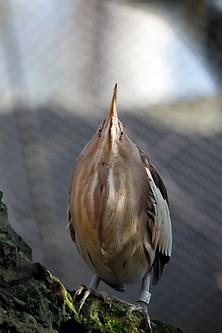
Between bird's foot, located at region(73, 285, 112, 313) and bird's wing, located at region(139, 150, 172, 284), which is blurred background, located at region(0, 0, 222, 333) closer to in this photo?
bird's wing, located at region(139, 150, 172, 284)

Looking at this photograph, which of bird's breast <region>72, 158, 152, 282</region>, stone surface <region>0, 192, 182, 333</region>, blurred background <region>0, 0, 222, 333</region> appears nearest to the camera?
stone surface <region>0, 192, 182, 333</region>

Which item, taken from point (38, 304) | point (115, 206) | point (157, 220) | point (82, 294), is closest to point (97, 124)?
point (157, 220)

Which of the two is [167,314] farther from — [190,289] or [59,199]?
[59,199]

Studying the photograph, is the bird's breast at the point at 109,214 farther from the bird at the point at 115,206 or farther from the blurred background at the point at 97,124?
the blurred background at the point at 97,124

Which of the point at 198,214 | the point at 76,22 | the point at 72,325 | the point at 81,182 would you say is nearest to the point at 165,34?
the point at 76,22

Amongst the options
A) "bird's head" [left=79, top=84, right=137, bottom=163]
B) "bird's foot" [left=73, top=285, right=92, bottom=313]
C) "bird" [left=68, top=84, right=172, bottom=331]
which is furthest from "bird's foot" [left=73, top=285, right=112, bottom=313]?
"bird's head" [left=79, top=84, right=137, bottom=163]

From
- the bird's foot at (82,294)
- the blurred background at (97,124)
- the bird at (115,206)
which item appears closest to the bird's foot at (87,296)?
the bird's foot at (82,294)
